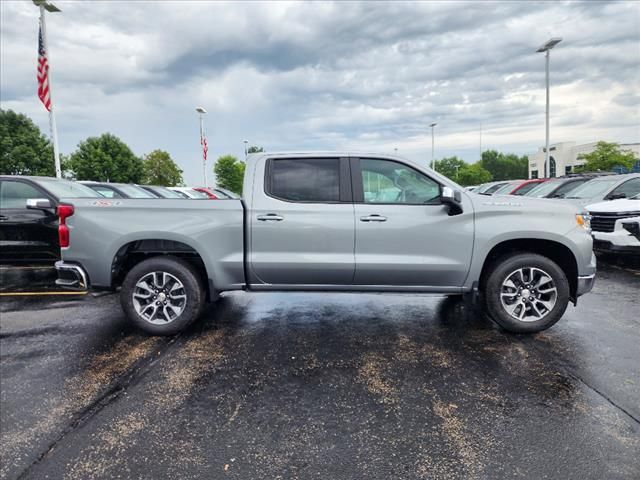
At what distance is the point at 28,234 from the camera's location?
7352 mm

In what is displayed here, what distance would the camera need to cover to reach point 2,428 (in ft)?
9.50

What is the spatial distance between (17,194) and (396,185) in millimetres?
6805

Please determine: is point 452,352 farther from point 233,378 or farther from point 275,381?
point 233,378

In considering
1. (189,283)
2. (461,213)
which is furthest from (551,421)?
(189,283)

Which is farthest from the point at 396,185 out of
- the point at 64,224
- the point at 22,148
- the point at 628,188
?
the point at 22,148

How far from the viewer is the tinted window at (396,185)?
450 cm

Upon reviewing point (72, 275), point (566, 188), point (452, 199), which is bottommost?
point (72, 275)

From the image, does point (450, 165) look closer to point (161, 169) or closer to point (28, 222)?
point (161, 169)

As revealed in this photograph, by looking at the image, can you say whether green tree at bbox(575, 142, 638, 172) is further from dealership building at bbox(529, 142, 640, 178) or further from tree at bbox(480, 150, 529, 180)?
tree at bbox(480, 150, 529, 180)

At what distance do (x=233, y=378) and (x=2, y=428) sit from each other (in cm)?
158

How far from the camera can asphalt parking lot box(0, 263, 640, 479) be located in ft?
8.13

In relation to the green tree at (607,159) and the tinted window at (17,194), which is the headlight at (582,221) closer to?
the tinted window at (17,194)

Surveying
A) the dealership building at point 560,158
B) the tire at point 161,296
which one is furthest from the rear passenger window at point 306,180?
the dealership building at point 560,158

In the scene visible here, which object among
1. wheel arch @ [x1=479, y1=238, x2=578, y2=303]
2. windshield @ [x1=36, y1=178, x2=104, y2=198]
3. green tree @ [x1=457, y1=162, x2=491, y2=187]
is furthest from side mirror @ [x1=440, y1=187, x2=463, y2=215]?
green tree @ [x1=457, y1=162, x2=491, y2=187]
